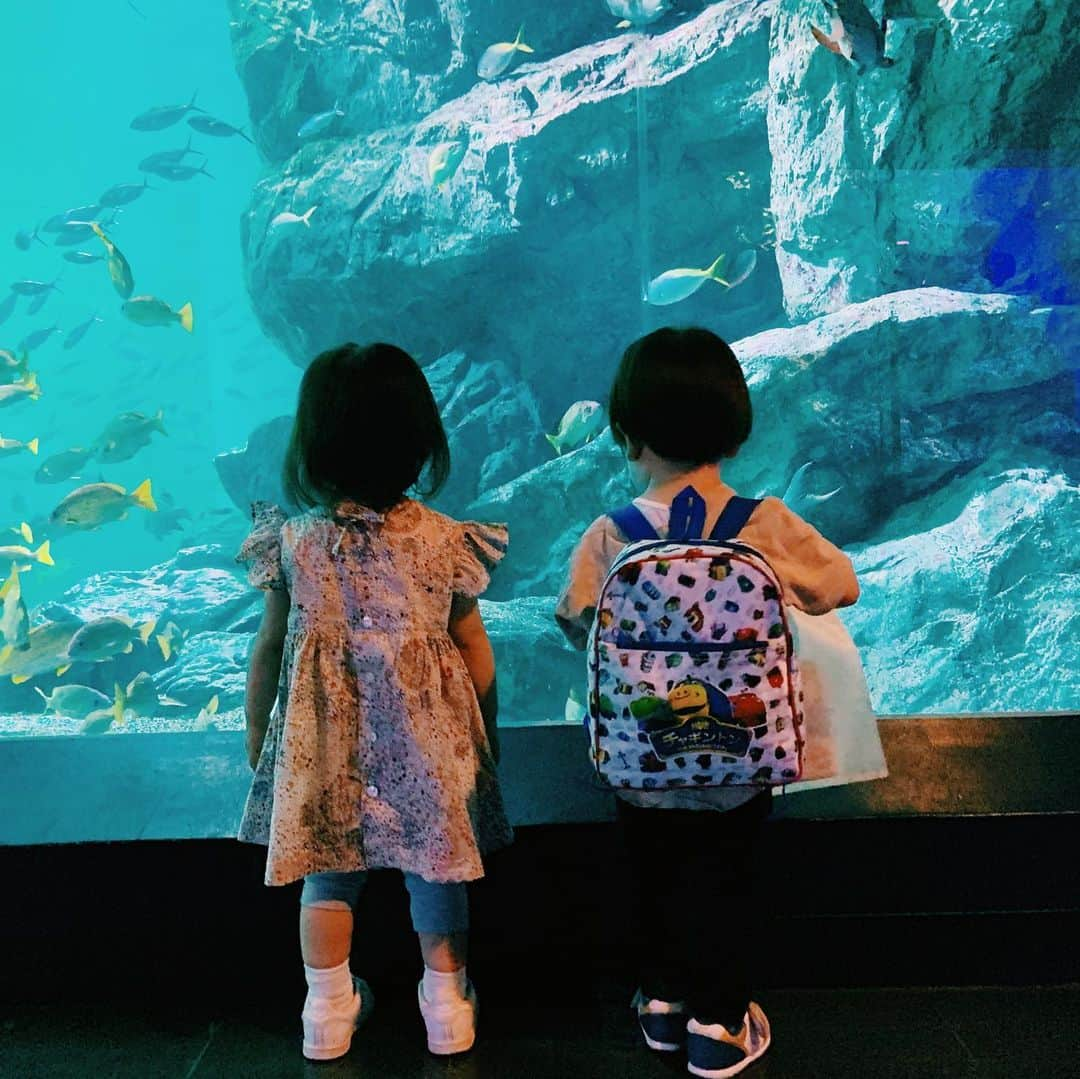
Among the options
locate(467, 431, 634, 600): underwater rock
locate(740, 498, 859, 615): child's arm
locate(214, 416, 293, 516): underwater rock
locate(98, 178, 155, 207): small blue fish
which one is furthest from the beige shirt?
locate(98, 178, 155, 207): small blue fish

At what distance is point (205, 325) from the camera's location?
49.2m

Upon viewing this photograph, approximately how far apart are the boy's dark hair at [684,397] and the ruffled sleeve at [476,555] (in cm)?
35

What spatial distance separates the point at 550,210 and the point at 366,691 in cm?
1053

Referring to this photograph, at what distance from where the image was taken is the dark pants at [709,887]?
5.36 feet

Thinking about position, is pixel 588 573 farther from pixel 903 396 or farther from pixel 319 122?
pixel 319 122

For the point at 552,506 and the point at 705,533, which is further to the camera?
the point at 552,506

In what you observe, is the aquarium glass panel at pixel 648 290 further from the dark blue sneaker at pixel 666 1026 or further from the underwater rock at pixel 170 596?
the dark blue sneaker at pixel 666 1026

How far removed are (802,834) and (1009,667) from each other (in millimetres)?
6173

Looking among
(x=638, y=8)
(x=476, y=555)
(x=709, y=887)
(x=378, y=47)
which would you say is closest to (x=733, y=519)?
(x=476, y=555)

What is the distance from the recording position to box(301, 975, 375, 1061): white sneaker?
5.62ft

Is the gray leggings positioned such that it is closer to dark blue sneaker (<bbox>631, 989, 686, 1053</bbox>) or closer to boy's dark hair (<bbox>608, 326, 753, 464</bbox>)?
dark blue sneaker (<bbox>631, 989, 686, 1053</bbox>)

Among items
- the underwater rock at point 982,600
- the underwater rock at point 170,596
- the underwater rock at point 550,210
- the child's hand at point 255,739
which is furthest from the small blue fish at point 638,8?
the child's hand at point 255,739

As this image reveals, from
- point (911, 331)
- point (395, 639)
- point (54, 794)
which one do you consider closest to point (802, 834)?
point (395, 639)

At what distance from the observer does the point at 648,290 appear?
8.08m
